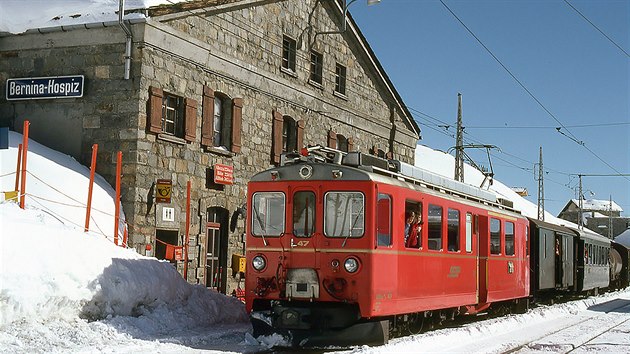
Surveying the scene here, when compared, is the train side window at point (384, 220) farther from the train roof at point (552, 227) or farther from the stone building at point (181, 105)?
the train roof at point (552, 227)

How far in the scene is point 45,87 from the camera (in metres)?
19.7

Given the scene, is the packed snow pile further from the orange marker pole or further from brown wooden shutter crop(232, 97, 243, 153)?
brown wooden shutter crop(232, 97, 243, 153)

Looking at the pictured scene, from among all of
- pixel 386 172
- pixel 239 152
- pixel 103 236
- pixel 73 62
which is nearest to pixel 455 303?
pixel 386 172

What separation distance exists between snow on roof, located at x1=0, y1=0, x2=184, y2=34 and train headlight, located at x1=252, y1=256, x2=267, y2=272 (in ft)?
27.4

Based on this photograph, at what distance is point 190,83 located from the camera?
20.6 metres

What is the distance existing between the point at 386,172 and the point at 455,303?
3.83 m

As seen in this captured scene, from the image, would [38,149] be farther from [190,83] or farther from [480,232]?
[480,232]

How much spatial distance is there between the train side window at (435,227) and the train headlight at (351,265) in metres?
2.37

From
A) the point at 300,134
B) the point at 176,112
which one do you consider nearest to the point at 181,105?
the point at 176,112

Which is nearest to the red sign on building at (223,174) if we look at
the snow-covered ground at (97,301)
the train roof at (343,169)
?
the snow-covered ground at (97,301)

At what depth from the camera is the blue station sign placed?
1948 centimetres

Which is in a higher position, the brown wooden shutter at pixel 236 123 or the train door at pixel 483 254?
the brown wooden shutter at pixel 236 123

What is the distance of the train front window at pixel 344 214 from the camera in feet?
41.3

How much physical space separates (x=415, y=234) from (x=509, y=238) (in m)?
6.41
